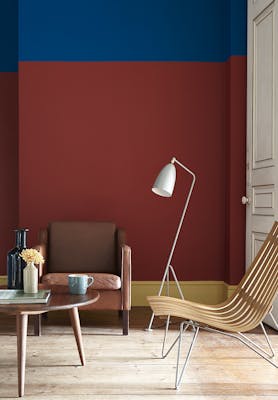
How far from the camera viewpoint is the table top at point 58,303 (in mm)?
2930

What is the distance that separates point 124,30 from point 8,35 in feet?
3.90

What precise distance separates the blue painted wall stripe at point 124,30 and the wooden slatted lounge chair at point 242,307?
8.38 ft

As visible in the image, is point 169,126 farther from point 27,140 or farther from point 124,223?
point 27,140

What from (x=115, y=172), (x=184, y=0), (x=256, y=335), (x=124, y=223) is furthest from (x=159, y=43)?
(x=256, y=335)

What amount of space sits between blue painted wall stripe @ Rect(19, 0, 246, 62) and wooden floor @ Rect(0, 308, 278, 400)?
8.53ft

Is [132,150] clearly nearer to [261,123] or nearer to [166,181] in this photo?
[261,123]

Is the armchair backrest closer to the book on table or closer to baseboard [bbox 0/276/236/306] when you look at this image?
baseboard [bbox 0/276/236/306]

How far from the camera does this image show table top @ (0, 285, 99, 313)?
2.93 meters

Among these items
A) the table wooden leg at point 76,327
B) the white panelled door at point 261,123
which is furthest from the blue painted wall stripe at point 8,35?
the table wooden leg at point 76,327

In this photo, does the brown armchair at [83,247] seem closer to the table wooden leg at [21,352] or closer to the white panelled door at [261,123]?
the white panelled door at [261,123]

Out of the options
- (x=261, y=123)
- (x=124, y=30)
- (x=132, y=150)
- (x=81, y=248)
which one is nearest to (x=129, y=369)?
(x=81, y=248)

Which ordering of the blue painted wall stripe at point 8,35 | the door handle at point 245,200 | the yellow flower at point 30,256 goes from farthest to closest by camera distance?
the blue painted wall stripe at point 8,35 < the door handle at point 245,200 < the yellow flower at point 30,256

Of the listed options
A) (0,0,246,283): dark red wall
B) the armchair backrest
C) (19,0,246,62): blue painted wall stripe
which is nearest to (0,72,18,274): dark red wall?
(0,0,246,283): dark red wall

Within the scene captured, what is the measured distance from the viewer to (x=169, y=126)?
217 inches
